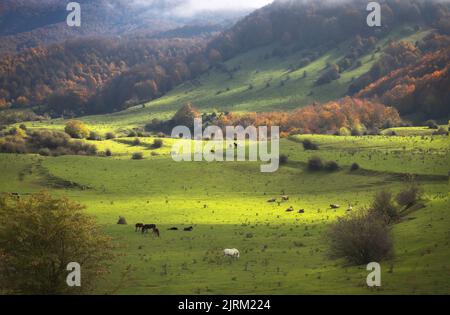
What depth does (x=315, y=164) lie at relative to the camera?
296 feet

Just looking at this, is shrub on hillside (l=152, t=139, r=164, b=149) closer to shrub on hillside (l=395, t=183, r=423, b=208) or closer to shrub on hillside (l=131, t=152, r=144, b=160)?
shrub on hillside (l=131, t=152, r=144, b=160)

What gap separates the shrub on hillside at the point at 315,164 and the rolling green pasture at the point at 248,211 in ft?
6.08

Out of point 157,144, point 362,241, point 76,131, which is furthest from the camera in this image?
point 76,131

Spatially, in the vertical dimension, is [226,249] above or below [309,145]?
below

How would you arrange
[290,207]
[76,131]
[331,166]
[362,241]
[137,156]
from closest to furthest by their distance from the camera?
[362,241] → [290,207] → [331,166] → [137,156] → [76,131]

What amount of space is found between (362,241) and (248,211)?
30335 mm

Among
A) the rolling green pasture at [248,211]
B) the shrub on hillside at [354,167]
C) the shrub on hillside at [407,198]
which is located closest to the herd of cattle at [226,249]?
the rolling green pasture at [248,211]

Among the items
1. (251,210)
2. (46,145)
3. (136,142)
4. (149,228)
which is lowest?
(149,228)

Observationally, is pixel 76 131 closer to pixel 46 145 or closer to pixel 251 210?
pixel 46 145

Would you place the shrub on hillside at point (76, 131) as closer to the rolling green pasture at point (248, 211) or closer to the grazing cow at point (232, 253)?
the rolling green pasture at point (248, 211)

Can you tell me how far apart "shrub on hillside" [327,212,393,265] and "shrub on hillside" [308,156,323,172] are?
5031 centimetres

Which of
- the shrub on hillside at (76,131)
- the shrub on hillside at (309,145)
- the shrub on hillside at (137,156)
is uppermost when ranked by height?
the shrub on hillside at (76,131)

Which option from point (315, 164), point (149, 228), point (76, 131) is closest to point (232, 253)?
point (149, 228)

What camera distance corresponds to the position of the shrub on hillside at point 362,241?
38031mm
